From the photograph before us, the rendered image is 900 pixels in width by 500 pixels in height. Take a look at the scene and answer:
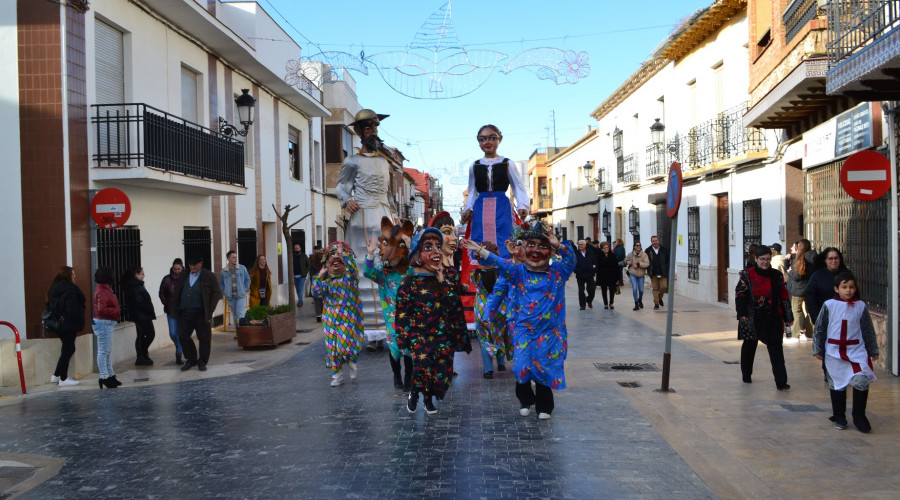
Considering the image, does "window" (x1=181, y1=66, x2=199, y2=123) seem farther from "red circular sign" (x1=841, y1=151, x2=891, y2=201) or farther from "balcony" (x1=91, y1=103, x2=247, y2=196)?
"red circular sign" (x1=841, y1=151, x2=891, y2=201)

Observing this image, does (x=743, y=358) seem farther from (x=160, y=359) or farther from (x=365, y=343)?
(x=160, y=359)

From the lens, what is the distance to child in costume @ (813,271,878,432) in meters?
6.55

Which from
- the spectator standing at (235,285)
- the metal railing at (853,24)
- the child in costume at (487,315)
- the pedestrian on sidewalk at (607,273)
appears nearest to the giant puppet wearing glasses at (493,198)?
the child in costume at (487,315)

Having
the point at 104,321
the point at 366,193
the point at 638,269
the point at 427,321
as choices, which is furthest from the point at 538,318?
the point at 638,269

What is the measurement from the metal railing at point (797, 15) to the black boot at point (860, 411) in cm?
658

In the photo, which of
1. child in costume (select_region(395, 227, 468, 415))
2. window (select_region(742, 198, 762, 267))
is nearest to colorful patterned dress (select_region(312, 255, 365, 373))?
child in costume (select_region(395, 227, 468, 415))

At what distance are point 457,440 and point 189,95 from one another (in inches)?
456

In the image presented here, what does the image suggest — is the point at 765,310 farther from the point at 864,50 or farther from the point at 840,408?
the point at 864,50

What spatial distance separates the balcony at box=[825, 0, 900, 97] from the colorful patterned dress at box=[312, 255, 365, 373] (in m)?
5.80

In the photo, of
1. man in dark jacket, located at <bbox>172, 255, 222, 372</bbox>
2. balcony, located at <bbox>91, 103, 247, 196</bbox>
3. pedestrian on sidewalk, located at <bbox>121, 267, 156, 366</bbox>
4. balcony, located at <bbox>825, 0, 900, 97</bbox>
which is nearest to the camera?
balcony, located at <bbox>825, 0, 900, 97</bbox>

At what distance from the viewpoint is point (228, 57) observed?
1702 centimetres

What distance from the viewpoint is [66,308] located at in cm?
958

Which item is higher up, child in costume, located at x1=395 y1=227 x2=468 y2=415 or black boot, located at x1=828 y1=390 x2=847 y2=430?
child in costume, located at x1=395 y1=227 x2=468 y2=415

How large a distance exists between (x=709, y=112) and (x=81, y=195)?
15.3 m
